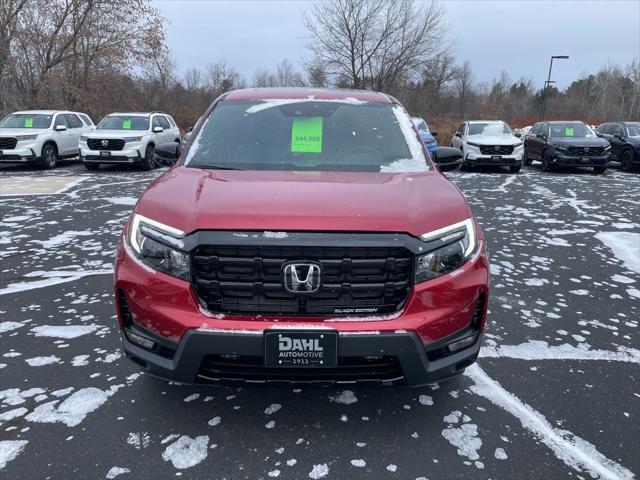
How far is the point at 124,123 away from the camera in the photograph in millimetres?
14609

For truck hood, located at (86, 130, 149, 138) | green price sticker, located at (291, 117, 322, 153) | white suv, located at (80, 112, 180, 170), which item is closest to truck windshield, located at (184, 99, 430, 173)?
green price sticker, located at (291, 117, 322, 153)

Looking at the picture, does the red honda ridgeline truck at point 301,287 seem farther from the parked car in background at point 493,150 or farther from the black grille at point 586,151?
the black grille at point 586,151

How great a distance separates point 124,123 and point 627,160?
16499 mm

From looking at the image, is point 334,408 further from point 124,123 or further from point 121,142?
point 124,123

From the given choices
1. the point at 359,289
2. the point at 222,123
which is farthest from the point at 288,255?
the point at 222,123

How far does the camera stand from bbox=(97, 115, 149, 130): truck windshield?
14.5m

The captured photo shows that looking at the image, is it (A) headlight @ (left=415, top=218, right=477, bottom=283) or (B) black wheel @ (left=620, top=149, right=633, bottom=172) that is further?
(B) black wheel @ (left=620, top=149, right=633, bottom=172)

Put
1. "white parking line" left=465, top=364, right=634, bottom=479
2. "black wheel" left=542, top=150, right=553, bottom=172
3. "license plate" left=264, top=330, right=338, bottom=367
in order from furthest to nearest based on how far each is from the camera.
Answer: "black wheel" left=542, top=150, right=553, bottom=172, "white parking line" left=465, top=364, right=634, bottom=479, "license plate" left=264, top=330, right=338, bottom=367

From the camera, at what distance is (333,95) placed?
154 inches

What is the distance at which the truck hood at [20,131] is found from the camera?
13.5 m

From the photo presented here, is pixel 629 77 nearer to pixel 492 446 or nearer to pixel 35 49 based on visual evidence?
pixel 35 49

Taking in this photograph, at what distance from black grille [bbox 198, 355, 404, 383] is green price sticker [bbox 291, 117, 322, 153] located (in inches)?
64.1

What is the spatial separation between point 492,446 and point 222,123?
111 inches

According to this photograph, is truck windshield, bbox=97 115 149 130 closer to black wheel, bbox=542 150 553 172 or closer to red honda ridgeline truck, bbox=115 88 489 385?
black wheel, bbox=542 150 553 172
